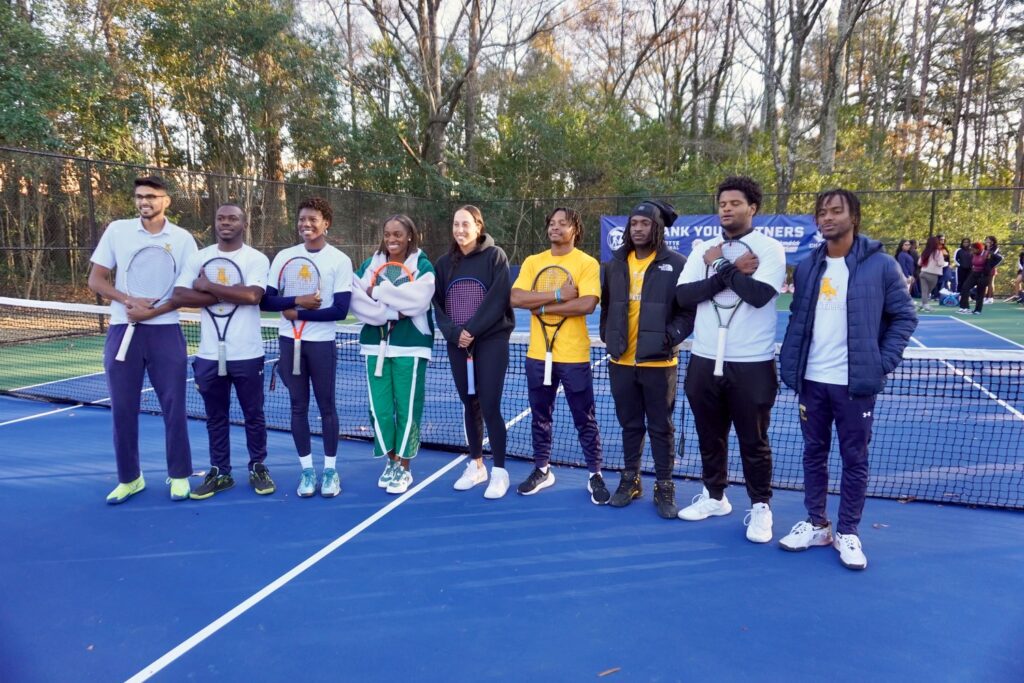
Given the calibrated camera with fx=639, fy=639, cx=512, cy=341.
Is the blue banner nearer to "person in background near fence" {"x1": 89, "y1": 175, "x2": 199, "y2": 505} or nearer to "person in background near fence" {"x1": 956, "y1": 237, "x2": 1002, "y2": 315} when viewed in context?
"person in background near fence" {"x1": 956, "y1": 237, "x2": 1002, "y2": 315}

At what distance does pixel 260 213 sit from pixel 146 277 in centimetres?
1072

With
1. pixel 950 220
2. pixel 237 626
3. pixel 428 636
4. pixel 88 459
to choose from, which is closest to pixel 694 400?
pixel 428 636

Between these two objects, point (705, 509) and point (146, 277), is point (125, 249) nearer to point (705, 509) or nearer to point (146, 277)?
point (146, 277)

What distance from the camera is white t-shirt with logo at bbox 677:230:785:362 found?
3.36 m

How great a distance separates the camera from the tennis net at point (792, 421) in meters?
4.48

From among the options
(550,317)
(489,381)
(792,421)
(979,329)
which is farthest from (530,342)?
(979,329)

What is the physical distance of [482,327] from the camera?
4051mm

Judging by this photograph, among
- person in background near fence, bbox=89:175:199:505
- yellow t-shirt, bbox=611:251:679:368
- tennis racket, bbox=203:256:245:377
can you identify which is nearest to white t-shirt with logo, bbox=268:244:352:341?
tennis racket, bbox=203:256:245:377

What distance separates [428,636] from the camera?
8.86 ft

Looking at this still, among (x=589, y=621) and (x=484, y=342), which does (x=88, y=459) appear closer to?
(x=484, y=342)

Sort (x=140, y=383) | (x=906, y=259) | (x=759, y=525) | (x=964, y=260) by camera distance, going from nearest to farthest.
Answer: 1. (x=759, y=525)
2. (x=140, y=383)
3. (x=906, y=259)
4. (x=964, y=260)

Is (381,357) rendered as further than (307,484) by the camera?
No

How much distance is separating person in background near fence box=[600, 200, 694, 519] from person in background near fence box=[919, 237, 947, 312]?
1300 centimetres

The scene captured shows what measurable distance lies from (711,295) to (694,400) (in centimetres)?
62
